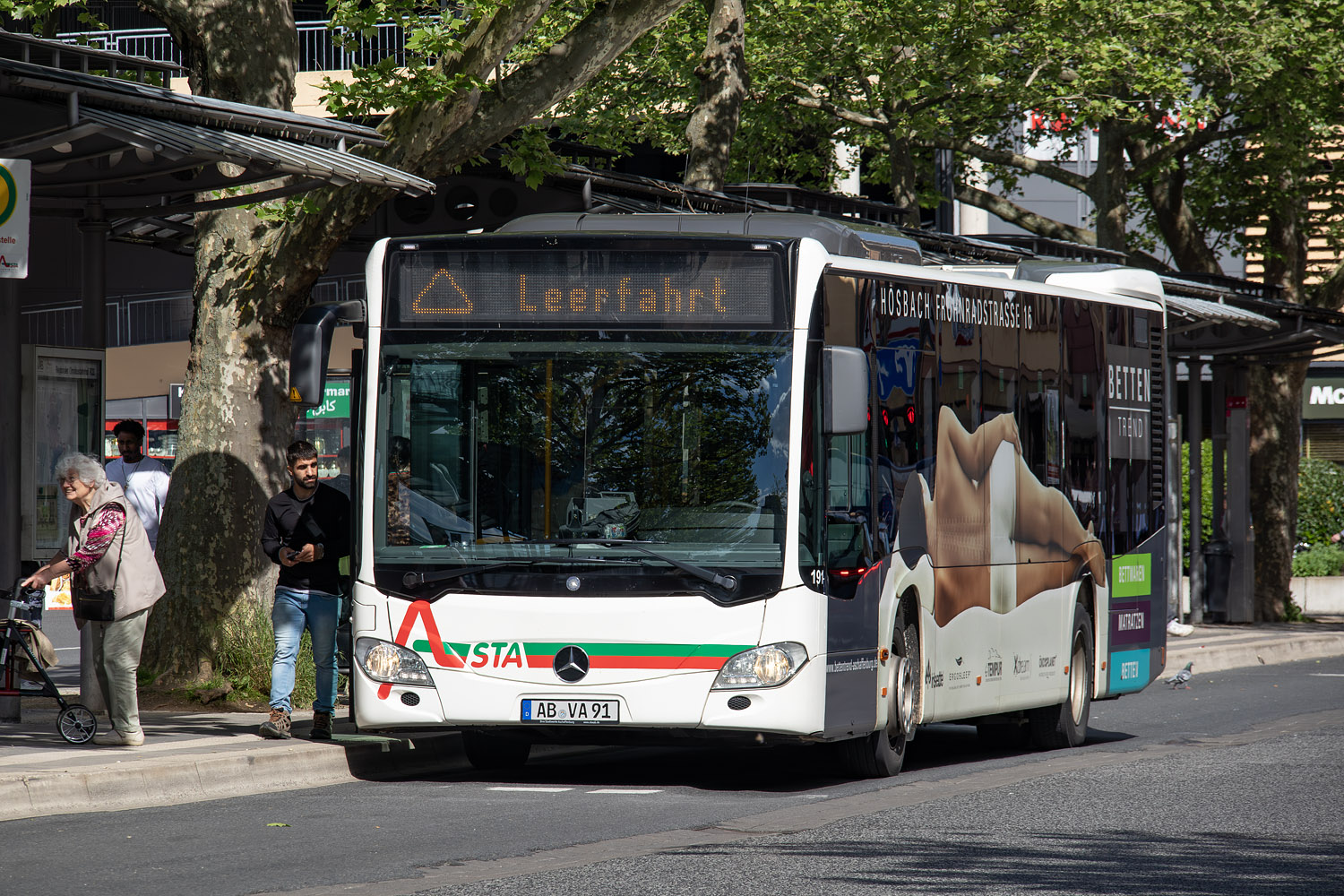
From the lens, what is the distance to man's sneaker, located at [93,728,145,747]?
1081 cm

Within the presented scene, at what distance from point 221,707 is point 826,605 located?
4.70 metres

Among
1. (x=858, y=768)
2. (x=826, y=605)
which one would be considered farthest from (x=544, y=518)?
(x=858, y=768)

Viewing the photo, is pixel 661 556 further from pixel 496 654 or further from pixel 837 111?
pixel 837 111

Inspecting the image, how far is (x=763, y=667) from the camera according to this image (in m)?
9.96

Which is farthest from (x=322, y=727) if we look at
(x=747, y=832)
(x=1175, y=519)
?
(x=1175, y=519)

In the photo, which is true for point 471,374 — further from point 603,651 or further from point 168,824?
point 168,824

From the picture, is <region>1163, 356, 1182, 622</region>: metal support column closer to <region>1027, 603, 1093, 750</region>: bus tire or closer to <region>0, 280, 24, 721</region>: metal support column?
<region>1027, 603, 1093, 750</region>: bus tire

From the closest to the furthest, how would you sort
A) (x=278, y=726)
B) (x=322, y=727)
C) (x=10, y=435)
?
(x=278, y=726) → (x=322, y=727) → (x=10, y=435)

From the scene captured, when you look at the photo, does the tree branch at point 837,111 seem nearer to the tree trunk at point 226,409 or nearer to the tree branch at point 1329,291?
the tree branch at point 1329,291

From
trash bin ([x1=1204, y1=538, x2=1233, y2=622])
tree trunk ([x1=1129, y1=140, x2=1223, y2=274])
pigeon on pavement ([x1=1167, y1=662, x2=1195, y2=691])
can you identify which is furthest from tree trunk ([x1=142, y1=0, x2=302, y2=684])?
trash bin ([x1=1204, y1=538, x2=1233, y2=622])

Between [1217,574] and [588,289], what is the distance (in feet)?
60.0

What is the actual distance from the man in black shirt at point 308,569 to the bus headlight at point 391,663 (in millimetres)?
1141

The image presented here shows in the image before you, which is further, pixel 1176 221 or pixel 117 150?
pixel 1176 221

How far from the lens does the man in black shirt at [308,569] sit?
11.4m
